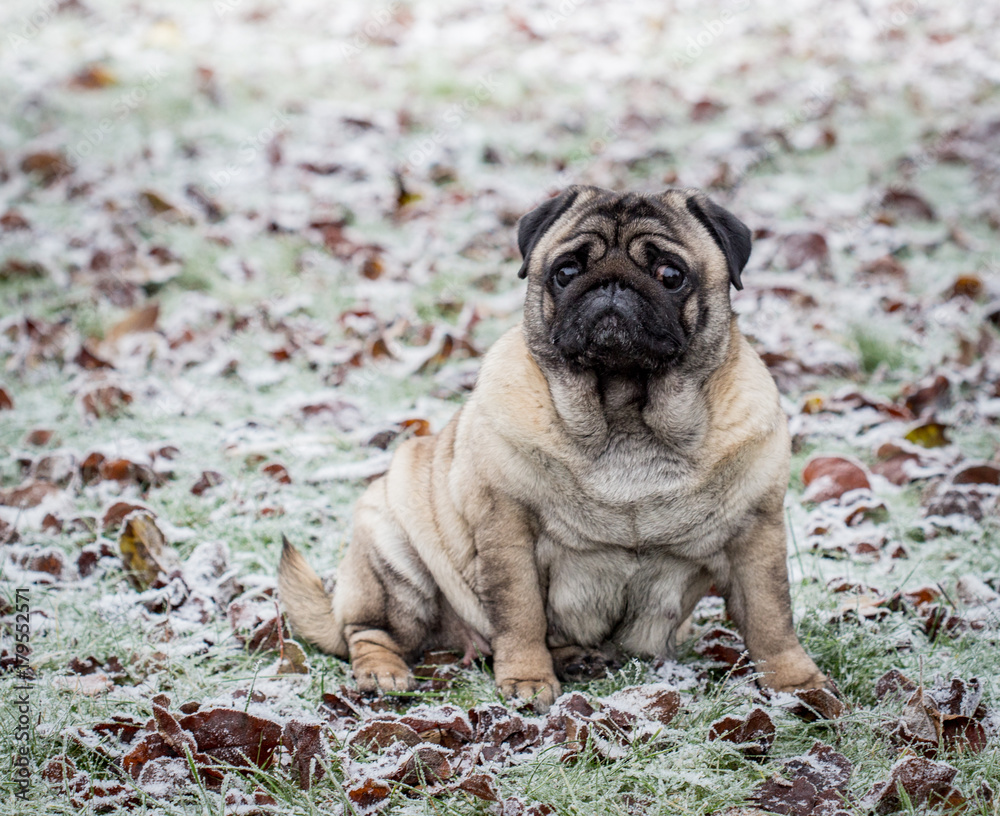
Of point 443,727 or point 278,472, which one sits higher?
point 443,727

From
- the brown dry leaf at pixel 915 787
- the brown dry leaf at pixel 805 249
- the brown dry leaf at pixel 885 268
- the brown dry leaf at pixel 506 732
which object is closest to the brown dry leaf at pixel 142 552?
the brown dry leaf at pixel 506 732

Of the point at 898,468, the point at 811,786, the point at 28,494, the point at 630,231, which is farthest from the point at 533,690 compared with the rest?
the point at 28,494

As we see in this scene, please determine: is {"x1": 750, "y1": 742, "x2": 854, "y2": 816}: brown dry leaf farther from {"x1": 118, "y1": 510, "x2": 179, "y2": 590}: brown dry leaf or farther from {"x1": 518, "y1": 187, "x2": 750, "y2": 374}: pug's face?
{"x1": 118, "y1": 510, "x2": 179, "y2": 590}: brown dry leaf

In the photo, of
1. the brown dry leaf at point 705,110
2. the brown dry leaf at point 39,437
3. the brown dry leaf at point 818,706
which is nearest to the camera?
the brown dry leaf at point 818,706

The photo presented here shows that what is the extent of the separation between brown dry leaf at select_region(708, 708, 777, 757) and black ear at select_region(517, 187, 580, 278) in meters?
1.56

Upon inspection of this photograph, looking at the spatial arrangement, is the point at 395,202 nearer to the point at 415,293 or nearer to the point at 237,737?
the point at 415,293

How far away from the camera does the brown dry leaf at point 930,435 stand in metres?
4.32

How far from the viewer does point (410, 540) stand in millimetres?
3205

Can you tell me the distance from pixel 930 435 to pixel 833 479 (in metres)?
0.70

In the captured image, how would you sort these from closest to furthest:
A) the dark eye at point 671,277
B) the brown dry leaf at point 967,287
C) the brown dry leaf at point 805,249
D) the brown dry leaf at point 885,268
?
the dark eye at point 671,277 → the brown dry leaf at point 967,287 → the brown dry leaf at point 885,268 → the brown dry leaf at point 805,249

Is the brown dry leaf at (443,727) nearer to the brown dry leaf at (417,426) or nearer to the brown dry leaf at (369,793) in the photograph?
the brown dry leaf at (369,793)

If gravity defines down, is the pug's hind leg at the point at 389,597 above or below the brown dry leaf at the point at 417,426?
above

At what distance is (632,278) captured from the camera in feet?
9.08

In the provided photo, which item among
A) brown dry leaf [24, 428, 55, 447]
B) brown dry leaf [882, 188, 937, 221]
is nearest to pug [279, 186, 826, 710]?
brown dry leaf [24, 428, 55, 447]
